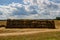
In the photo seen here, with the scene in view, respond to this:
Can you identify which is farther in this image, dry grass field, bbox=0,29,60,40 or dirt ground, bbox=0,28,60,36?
dirt ground, bbox=0,28,60,36

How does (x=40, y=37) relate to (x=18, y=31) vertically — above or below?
below

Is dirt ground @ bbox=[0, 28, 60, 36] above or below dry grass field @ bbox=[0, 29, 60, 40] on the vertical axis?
above

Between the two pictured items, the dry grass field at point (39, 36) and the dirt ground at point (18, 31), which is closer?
the dry grass field at point (39, 36)

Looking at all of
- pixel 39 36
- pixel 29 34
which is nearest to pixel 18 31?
pixel 29 34

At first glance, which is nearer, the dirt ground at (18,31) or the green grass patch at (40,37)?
the green grass patch at (40,37)

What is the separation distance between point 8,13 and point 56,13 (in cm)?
104

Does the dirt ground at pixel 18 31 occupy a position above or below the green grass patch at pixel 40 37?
above

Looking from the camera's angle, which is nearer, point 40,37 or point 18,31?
point 40,37

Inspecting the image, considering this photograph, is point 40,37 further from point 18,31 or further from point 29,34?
point 18,31

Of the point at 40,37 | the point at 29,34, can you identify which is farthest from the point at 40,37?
the point at 29,34

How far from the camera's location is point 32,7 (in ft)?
12.2

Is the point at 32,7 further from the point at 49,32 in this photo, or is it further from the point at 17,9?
the point at 49,32

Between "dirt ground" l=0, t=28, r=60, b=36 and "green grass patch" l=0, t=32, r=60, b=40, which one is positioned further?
"dirt ground" l=0, t=28, r=60, b=36

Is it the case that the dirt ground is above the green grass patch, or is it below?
above
